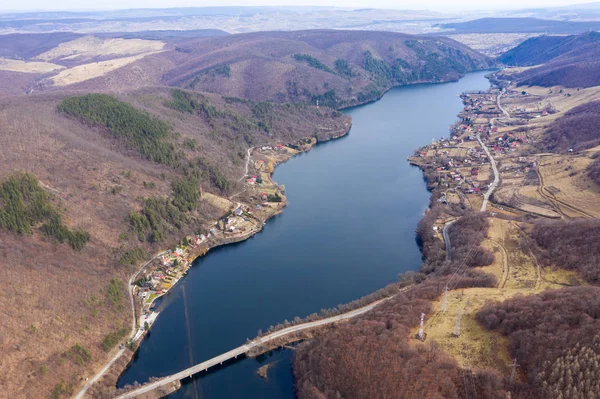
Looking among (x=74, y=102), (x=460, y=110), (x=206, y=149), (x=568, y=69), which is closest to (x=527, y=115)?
(x=460, y=110)

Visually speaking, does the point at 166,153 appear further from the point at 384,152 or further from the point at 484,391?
the point at 484,391

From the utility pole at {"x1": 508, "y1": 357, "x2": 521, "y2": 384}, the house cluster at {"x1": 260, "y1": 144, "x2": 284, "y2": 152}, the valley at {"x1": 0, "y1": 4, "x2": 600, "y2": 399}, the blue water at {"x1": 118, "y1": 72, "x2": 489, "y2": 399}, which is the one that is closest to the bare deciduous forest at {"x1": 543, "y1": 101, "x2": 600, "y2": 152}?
the valley at {"x1": 0, "y1": 4, "x2": 600, "y2": 399}

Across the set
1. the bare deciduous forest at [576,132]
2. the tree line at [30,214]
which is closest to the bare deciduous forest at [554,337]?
the tree line at [30,214]

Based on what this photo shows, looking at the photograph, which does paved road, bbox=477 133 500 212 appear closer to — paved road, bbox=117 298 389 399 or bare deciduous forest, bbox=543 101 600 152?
bare deciduous forest, bbox=543 101 600 152

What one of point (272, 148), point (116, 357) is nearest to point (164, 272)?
point (116, 357)

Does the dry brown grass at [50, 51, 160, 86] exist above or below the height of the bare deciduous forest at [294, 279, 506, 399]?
above

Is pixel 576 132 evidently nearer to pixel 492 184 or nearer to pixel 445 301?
pixel 492 184
